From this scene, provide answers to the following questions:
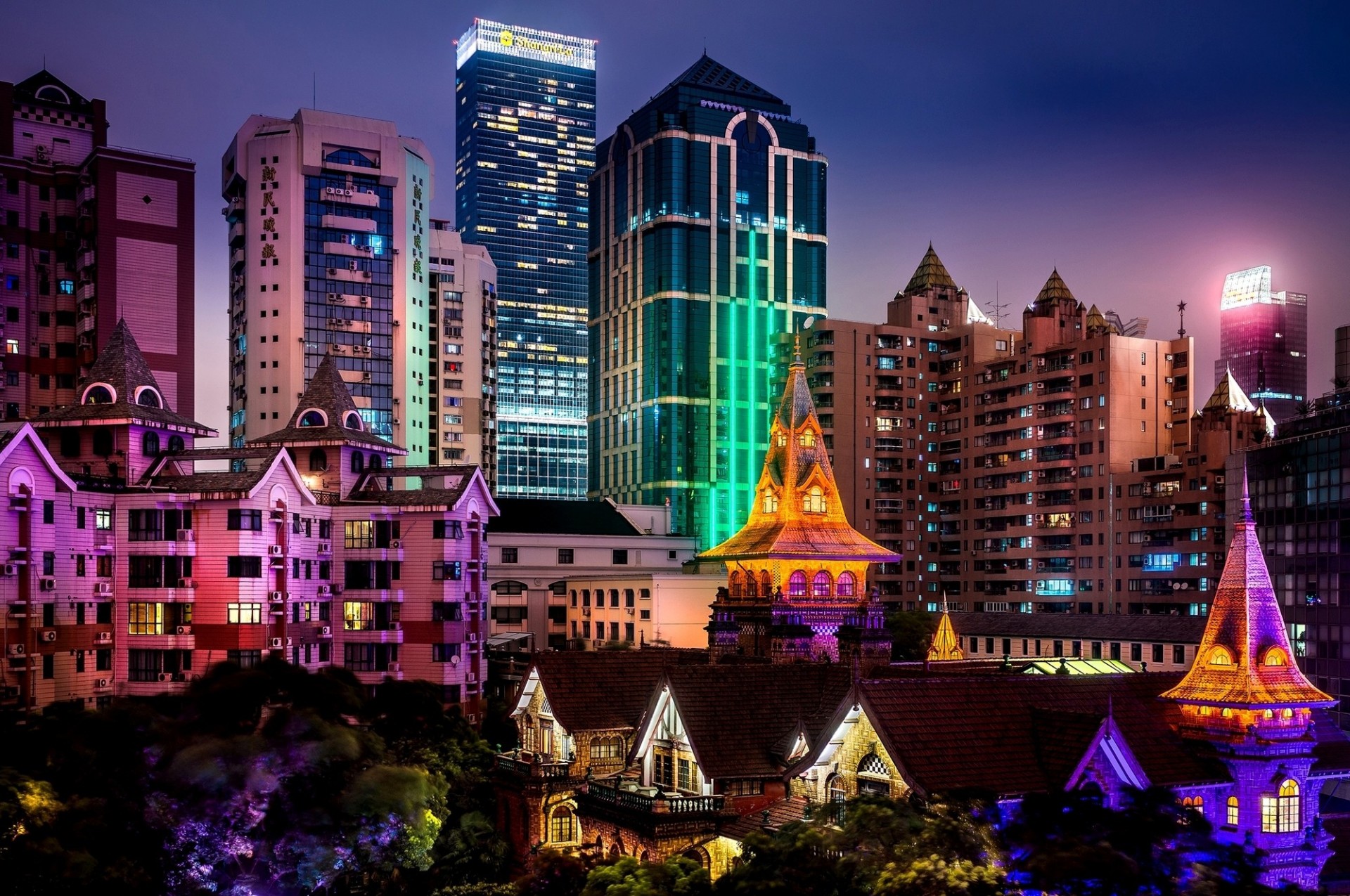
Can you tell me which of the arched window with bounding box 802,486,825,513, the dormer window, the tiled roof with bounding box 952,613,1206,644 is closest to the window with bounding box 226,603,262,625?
the dormer window

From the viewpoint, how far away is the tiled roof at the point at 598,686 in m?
53.3

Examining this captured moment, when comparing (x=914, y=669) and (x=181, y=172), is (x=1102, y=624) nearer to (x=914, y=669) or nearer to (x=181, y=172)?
(x=914, y=669)

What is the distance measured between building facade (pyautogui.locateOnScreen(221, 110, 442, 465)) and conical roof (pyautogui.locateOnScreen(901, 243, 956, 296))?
61030 mm

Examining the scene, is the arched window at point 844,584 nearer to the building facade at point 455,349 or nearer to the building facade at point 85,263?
the building facade at point 85,263

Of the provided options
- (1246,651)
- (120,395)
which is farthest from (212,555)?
(1246,651)

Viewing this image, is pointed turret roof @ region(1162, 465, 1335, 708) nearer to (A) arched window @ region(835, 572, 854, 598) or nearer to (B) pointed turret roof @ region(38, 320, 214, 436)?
(A) arched window @ region(835, 572, 854, 598)

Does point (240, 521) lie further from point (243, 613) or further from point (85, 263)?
point (85, 263)

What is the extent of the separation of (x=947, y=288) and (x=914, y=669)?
120 meters

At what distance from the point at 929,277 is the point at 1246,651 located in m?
130

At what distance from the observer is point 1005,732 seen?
40.4m

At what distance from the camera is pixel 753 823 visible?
4272 centimetres

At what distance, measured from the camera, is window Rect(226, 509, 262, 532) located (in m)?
66.9

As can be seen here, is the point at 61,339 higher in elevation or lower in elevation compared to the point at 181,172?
lower

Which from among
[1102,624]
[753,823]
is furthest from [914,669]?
[1102,624]
